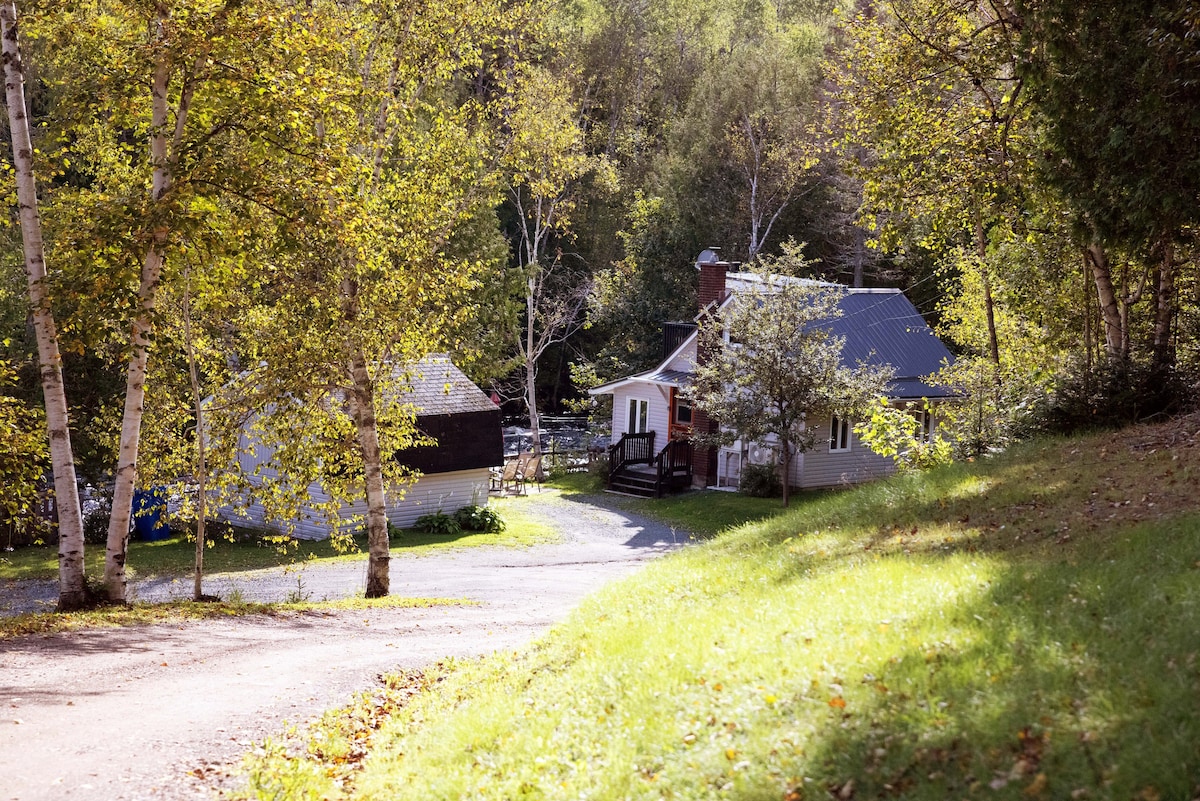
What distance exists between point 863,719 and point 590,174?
54.8 meters

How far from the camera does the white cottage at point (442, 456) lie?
3241 cm

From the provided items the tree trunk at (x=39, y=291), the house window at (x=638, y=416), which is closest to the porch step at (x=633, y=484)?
the house window at (x=638, y=416)

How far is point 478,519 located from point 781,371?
32.1 feet

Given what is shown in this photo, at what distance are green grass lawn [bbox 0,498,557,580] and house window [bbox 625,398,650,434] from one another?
28.5 feet

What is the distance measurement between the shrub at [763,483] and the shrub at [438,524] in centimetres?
923

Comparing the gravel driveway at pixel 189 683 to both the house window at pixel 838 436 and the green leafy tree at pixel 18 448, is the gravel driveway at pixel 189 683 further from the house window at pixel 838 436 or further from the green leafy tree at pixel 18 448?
the house window at pixel 838 436

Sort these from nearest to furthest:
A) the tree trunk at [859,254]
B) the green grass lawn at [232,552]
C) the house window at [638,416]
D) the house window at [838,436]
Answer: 1. the green grass lawn at [232,552]
2. the house window at [838,436]
3. the house window at [638,416]
4. the tree trunk at [859,254]

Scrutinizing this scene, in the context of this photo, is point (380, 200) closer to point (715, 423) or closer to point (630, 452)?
point (715, 423)

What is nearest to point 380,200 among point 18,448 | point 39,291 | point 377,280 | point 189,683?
point 377,280

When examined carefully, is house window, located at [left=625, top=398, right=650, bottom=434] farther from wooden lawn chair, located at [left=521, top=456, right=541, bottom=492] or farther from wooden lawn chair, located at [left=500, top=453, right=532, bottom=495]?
wooden lawn chair, located at [left=500, top=453, right=532, bottom=495]

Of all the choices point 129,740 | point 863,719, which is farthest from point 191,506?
point 863,719

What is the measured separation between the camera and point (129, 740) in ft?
26.8

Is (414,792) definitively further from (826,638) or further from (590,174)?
(590,174)

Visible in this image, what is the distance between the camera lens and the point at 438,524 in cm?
3234
